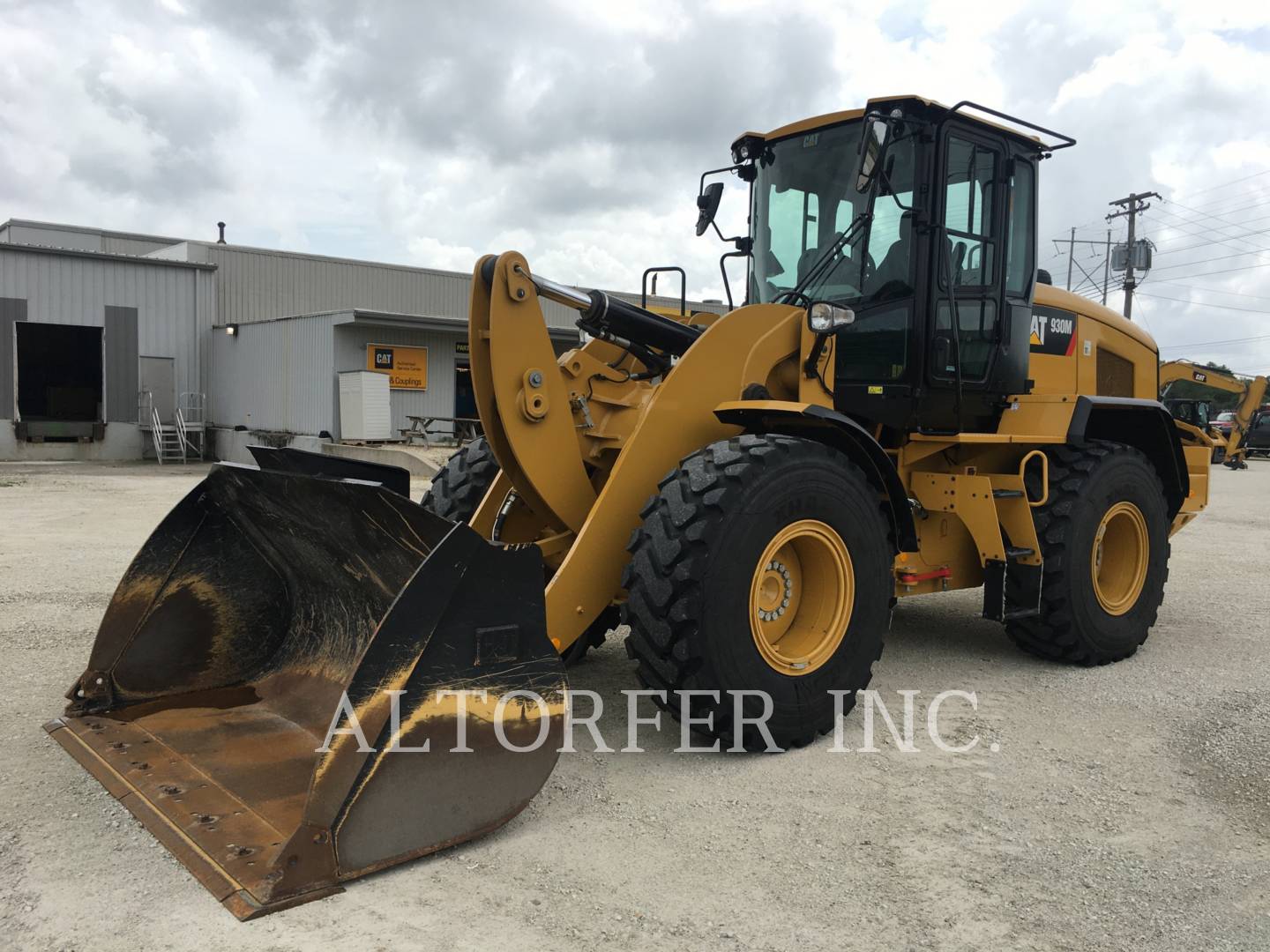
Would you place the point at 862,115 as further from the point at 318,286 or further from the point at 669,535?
the point at 318,286

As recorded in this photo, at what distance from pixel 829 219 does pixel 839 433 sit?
1.31 m

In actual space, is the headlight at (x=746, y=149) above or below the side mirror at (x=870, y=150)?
above

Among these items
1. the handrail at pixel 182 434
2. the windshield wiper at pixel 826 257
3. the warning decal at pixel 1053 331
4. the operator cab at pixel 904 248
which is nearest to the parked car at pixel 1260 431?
the warning decal at pixel 1053 331

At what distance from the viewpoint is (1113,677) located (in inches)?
209

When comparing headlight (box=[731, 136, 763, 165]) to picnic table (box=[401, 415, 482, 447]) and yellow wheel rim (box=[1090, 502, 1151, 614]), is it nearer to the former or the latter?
yellow wheel rim (box=[1090, 502, 1151, 614])

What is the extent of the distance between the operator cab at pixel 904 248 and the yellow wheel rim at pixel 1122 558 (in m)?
1.13

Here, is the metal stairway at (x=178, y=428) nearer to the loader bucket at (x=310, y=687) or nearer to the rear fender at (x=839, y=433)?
the loader bucket at (x=310, y=687)

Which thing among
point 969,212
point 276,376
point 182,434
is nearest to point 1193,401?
point 969,212

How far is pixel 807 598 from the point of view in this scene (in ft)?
13.8

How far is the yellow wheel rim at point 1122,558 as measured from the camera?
18.8ft

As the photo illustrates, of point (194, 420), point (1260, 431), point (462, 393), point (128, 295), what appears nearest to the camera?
point (128, 295)

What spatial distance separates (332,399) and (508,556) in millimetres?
18023

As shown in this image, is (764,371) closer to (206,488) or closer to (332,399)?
(206,488)

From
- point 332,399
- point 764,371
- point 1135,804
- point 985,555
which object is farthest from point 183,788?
point 332,399
